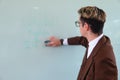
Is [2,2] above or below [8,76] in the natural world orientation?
above

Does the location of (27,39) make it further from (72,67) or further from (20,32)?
(72,67)

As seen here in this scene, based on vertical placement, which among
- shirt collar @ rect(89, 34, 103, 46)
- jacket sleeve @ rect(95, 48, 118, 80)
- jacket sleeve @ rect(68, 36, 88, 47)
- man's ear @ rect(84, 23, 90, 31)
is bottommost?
jacket sleeve @ rect(95, 48, 118, 80)

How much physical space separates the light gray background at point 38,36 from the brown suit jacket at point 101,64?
30cm

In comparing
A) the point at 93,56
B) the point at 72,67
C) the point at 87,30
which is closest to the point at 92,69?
the point at 93,56

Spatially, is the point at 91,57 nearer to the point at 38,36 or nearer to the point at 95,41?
the point at 95,41

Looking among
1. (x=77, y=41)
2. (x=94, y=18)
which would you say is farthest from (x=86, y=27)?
(x=77, y=41)

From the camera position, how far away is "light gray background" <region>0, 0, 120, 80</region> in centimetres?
171

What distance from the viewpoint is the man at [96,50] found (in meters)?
1.43

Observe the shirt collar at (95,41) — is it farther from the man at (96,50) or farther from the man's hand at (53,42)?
the man's hand at (53,42)

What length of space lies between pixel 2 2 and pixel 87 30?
1.93 ft

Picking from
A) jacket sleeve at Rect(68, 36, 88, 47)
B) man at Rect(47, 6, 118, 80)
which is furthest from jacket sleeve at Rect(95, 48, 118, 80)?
jacket sleeve at Rect(68, 36, 88, 47)

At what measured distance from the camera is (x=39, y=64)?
70.6 inches

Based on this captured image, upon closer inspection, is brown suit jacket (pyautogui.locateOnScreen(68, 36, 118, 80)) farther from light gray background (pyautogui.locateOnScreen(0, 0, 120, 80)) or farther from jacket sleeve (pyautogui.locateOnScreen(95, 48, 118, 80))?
light gray background (pyautogui.locateOnScreen(0, 0, 120, 80))

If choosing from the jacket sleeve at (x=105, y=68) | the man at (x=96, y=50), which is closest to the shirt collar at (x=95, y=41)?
the man at (x=96, y=50)
